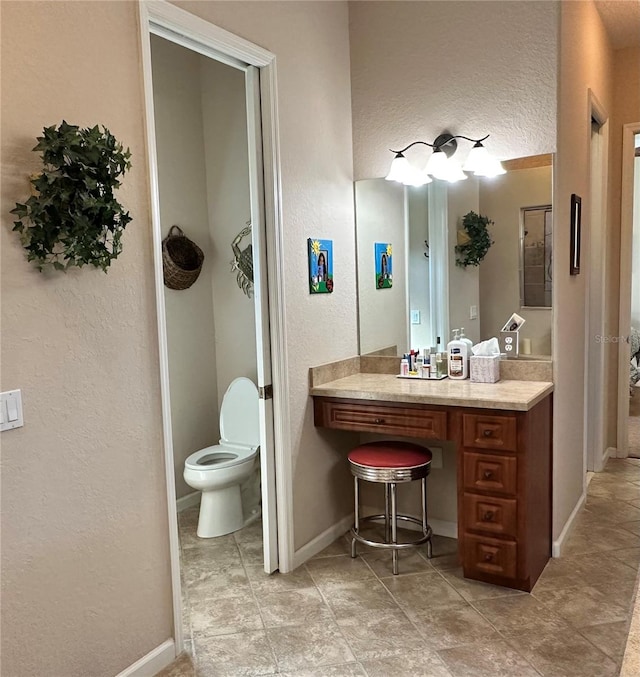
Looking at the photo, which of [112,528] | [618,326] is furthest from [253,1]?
[618,326]

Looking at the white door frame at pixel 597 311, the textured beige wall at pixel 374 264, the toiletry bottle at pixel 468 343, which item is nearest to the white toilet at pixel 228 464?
the textured beige wall at pixel 374 264

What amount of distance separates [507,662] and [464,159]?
2.20 metres

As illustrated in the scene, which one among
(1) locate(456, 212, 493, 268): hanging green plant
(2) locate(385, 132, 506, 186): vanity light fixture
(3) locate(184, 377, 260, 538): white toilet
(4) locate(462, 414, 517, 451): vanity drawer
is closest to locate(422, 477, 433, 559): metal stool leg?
(4) locate(462, 414, 517, 451): vanity drawer

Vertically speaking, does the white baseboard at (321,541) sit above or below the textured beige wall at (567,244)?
below

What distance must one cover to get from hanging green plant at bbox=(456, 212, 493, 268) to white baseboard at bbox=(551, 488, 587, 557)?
4.62 ft

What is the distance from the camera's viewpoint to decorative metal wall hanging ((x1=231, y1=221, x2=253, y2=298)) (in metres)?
3.73

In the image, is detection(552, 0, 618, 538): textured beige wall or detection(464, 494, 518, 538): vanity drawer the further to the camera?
detection(552, 0, 618, 538): textured beige wall

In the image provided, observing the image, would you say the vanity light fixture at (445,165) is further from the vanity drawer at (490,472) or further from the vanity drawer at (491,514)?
the vanity drawer at (491,514)

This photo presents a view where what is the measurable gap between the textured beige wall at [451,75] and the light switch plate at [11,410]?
2.21 m

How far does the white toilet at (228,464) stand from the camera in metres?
3.32

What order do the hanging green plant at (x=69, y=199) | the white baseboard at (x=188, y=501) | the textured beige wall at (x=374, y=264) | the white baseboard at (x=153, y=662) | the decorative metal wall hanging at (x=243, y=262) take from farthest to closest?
1. the white baseboard at (x=188, y=501)
2. the decorative metal wall hanging at (x=243, y=262)
3. the textured beige wall at (x=374, y=264)
4. the white baseboard at (x=153, y=662)
5. the hanging green plant at (x=69, y=199)

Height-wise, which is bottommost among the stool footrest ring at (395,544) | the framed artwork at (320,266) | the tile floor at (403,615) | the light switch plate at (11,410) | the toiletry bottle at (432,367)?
the tile floor at (403,615)

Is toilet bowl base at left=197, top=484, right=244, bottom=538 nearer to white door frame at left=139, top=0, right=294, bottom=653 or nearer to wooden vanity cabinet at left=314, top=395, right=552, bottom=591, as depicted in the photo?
white door frame at left=139, top=0, right=294, bottom=653

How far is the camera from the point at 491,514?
2.67m
